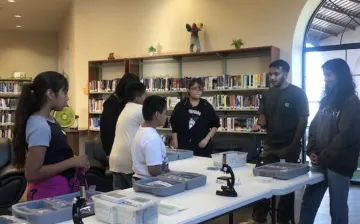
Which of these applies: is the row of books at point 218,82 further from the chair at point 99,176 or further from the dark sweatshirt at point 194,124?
the chair at point 99,176

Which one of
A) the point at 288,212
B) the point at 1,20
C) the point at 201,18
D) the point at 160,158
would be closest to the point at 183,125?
the point at 288,212

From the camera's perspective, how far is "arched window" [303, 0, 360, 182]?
6262mm

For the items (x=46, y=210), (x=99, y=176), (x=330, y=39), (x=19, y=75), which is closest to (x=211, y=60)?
(x=330, y=39)

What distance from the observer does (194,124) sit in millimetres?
4098

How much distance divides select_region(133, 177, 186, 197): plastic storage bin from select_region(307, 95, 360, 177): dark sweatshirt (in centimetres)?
113

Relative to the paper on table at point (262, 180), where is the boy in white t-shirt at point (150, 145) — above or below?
above

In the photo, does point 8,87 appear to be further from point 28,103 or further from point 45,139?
point 45,139

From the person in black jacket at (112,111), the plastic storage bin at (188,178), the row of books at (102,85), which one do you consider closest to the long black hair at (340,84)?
the plastic storage bin at (188,178)

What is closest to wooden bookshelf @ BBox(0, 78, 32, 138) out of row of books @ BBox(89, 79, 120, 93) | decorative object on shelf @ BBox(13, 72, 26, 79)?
decorative object on shelf @ BBox(13, 72, 26, 79)

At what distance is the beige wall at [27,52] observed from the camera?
11.5m

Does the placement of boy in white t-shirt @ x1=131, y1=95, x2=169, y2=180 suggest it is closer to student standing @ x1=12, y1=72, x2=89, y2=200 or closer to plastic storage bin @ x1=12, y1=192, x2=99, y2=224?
student standing @ x1=12, y1=72, x2=89, y2=200

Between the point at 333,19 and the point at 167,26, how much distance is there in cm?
307

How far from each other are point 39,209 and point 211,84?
5269 millimetres

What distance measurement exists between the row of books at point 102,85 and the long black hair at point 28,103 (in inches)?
236
